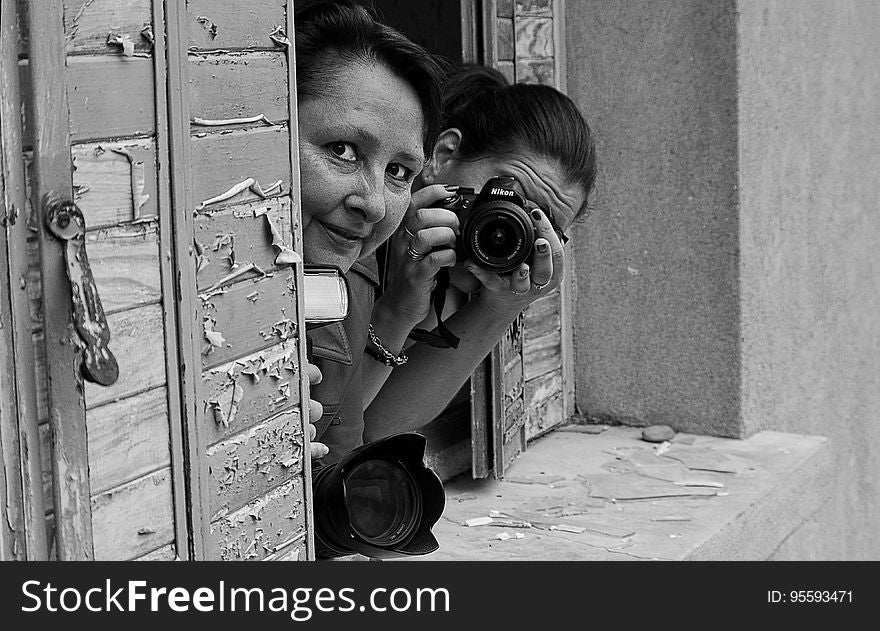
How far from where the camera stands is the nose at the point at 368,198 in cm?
161

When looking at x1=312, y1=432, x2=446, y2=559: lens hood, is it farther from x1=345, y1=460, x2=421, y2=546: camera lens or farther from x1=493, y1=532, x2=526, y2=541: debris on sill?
x1=493, y1=532, x2=526, y2=541: debris on sill

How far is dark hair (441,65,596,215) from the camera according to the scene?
2.35m

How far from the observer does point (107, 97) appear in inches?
41.3

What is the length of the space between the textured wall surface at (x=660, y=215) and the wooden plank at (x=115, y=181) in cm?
240

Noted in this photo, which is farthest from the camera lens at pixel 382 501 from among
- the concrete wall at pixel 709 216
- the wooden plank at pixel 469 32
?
the concrete wall at pixel 709 216

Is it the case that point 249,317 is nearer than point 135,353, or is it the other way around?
point 135,353

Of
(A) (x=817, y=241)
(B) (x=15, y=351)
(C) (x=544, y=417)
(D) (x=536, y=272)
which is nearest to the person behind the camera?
(B) (x=15, y=351)

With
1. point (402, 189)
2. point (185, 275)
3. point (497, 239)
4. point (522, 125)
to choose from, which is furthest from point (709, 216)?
point (185, 275)

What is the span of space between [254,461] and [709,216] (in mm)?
2277

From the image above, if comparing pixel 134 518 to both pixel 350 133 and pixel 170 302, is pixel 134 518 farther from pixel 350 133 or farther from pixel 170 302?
pixel 350 133

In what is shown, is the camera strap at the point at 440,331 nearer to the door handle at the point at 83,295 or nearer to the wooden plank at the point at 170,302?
the wooden plank at the point at 170,302

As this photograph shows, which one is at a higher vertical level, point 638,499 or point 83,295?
point 83,295

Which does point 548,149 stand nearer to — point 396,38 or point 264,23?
point 396,38

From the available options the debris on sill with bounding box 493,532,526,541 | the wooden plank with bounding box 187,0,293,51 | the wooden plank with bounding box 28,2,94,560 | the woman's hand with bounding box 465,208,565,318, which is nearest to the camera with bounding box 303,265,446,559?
the wooden plank with bounding box 187,0,293,51
